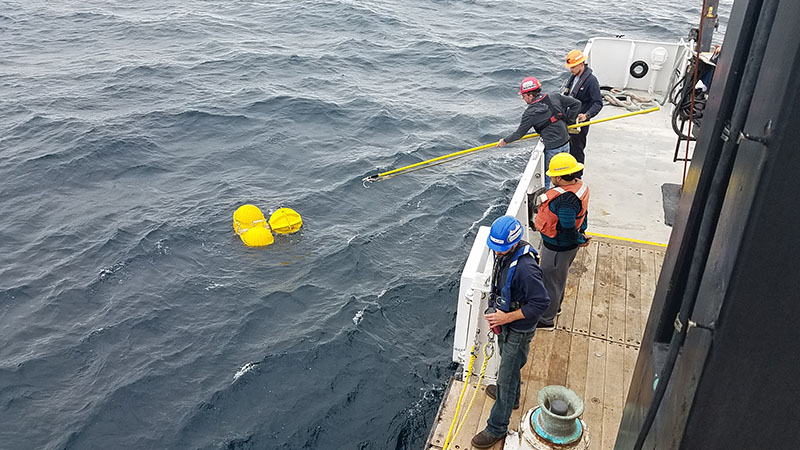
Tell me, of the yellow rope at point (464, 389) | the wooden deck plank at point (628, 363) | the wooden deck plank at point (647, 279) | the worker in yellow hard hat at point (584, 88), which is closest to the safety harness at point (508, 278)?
the yellow rope at point (464, 389)

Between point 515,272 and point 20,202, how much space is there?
40.0 feet

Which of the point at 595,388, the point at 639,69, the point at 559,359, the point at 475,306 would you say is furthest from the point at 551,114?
the point at 639,69

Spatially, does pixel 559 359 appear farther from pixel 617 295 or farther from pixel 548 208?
pixel 548 208

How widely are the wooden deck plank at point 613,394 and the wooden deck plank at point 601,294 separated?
253 mm

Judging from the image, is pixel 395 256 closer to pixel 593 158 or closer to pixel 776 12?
pixel 593 158

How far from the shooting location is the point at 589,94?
9219 mm

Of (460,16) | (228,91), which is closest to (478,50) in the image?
(460,16)

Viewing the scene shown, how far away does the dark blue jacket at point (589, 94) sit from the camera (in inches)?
360

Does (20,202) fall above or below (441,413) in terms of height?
below

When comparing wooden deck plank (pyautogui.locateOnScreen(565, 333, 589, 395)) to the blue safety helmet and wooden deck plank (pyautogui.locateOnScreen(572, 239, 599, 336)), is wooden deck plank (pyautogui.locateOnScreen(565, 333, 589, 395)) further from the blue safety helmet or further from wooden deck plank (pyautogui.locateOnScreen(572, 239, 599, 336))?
the blue safety helmet

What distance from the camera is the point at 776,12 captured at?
1.71 meters

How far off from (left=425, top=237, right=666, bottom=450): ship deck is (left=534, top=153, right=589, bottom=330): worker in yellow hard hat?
0.64 meters

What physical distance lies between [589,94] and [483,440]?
5855 millimetres

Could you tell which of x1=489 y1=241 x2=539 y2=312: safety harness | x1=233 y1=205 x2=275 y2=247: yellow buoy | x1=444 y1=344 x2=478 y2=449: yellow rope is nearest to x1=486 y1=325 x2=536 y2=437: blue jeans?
x1=489 y1=241 x2=539 y2=312: safety harness
